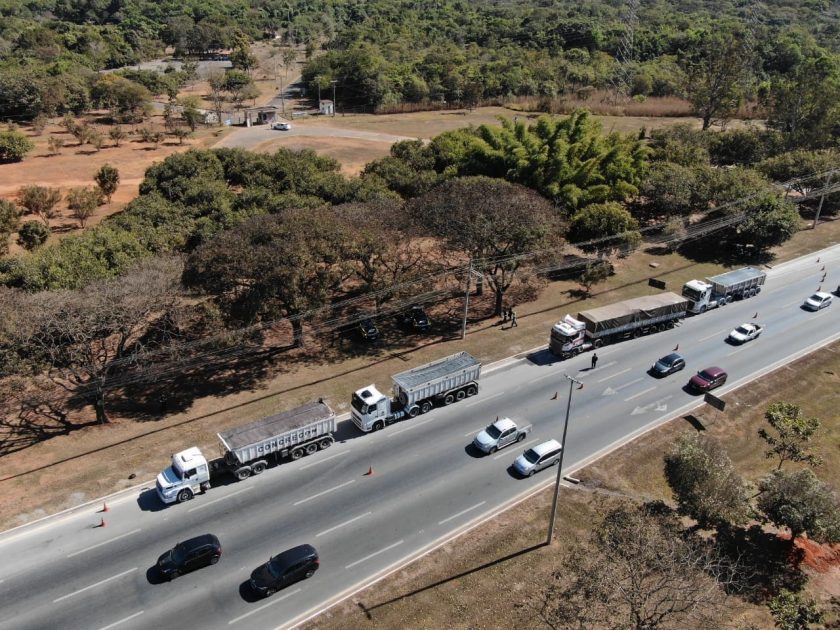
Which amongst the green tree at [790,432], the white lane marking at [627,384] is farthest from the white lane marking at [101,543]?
the green tree at [790,432]

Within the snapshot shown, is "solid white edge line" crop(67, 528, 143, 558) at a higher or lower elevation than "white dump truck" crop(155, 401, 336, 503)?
lower

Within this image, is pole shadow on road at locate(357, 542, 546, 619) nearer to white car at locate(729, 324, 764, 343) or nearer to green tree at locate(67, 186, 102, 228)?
white car at locate(729, 324, 764, 343)

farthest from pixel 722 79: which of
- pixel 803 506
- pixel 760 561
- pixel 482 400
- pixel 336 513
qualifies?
pixel 336 513

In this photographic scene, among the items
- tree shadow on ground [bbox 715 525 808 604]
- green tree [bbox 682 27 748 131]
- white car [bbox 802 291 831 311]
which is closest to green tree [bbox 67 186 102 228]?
tree shadow on ground [bbox 715 525 808 604]

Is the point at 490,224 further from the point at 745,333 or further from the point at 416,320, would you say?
the point at 745,333

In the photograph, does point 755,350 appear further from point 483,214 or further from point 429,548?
point 429,548
